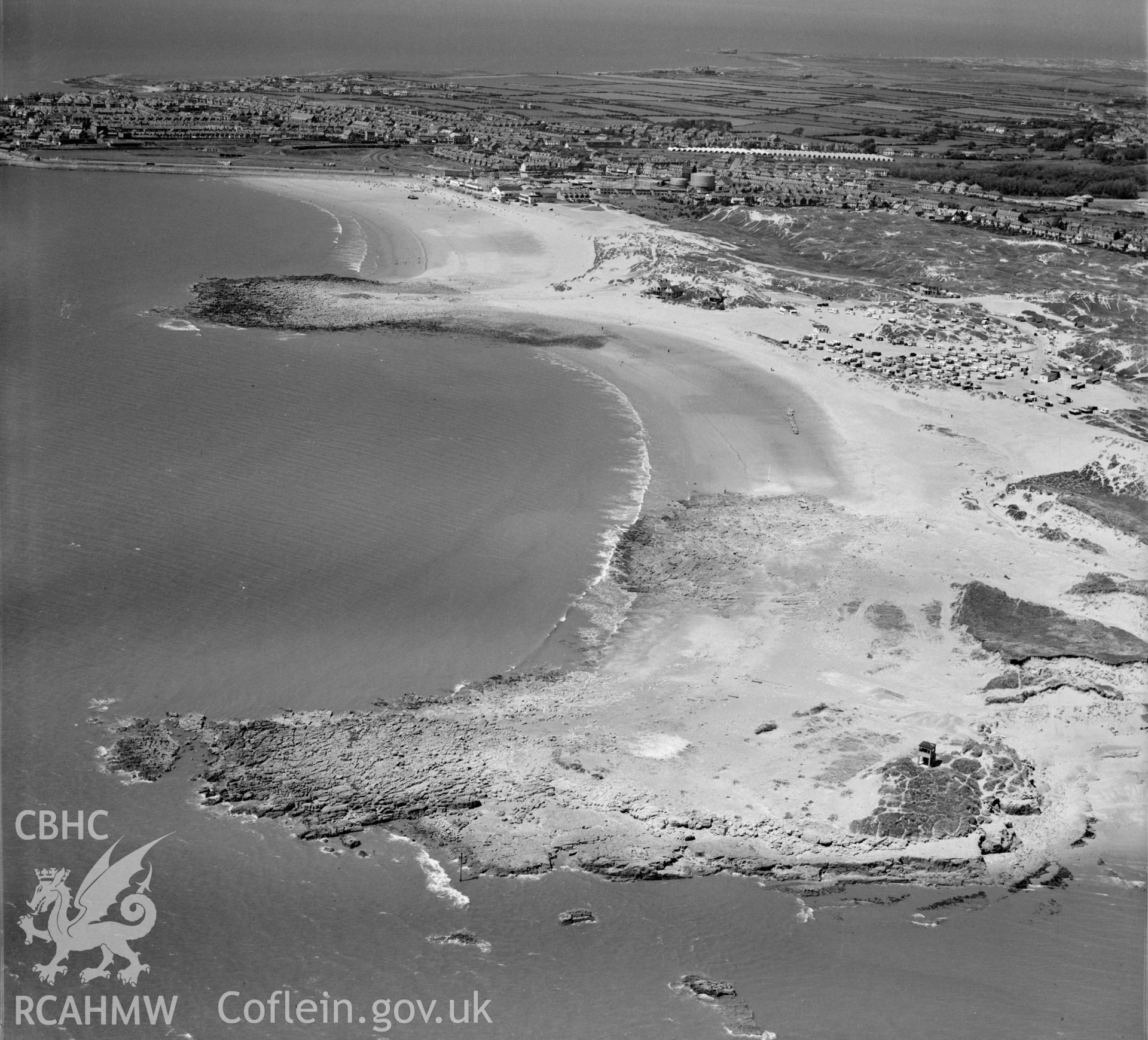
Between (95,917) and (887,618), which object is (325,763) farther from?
(887,618)

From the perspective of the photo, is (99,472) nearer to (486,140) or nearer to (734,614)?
(734,614)

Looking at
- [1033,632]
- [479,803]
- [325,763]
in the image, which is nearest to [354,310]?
[325,763]

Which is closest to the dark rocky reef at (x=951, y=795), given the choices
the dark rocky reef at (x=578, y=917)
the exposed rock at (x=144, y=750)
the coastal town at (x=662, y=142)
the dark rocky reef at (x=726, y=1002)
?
the dark rocky reef at (x=726, y=1002)

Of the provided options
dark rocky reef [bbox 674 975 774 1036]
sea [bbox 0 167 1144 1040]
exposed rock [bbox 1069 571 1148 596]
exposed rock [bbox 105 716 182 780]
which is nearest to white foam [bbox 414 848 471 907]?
sea [bbox 0 167 1144 1040]

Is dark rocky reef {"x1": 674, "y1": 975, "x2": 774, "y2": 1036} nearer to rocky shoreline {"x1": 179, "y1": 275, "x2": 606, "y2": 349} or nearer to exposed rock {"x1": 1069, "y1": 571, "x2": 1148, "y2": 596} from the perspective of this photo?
exposed rock {"x1": 1069, "y1": 571, "x2": 1148, "y2": 596}

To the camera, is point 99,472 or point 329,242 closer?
point 99,472

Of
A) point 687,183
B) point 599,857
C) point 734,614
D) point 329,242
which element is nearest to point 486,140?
point 687,183
